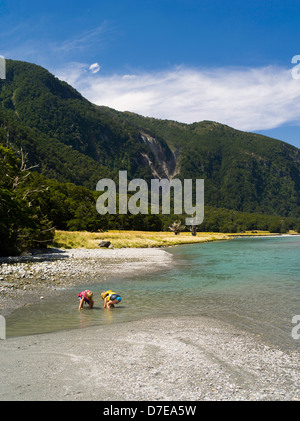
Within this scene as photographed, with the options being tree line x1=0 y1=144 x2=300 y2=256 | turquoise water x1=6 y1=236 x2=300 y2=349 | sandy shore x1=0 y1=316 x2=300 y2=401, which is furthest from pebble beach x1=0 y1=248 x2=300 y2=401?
tree line x1=0 y1=144 x2=300 y2=256

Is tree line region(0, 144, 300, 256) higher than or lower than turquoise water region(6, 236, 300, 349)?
higher

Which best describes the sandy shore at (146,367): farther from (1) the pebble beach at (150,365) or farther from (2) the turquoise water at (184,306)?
(2) the turquoise water at (184,306)

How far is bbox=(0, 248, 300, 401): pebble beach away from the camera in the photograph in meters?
5.85

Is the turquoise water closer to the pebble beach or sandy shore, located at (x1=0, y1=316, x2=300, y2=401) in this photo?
the pebble beach

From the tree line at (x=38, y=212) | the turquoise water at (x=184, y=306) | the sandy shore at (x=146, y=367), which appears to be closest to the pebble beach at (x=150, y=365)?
the sandy shore at (x=146, y=367)

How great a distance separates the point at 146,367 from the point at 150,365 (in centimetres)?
15

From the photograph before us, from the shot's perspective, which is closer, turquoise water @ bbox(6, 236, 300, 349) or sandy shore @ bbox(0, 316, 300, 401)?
sandy shore @ bbox(0, 316, 300, 401)

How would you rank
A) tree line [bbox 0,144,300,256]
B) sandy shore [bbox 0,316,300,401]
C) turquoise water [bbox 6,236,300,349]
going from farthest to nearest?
tree line [bbox 0,144,300,256]
turquoise water [bbox 6,236,300,349]
sandy shore [bbox 0,316,300,401]

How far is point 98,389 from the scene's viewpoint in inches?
233

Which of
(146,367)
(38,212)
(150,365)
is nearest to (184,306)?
(150,365)

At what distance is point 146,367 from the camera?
279 inches
